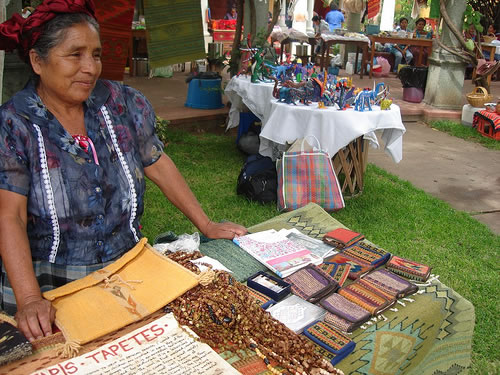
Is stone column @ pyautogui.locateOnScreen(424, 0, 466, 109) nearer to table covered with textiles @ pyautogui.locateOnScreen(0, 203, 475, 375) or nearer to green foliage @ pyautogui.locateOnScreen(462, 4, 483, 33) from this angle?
green foliage @ pyautogui.locateOnScreen(462, 4, 483, 33)

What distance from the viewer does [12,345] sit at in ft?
4.33

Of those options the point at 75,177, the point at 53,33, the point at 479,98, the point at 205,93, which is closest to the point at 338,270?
the point at 75,177

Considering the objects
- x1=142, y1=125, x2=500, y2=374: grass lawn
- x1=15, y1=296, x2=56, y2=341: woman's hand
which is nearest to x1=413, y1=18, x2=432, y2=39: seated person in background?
x1=142, y1=125, x2=500, y2=374: grass lawn

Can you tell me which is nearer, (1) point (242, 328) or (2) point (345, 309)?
(1) point (242, 328)

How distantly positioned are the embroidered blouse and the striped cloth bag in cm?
248

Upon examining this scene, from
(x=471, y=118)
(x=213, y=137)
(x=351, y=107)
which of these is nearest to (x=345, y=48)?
(x=471, y=118)

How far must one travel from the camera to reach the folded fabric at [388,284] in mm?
1885

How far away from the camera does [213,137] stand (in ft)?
23.1

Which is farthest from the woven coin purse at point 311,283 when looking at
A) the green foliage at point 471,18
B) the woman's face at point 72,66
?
the green foliage at point 471,18

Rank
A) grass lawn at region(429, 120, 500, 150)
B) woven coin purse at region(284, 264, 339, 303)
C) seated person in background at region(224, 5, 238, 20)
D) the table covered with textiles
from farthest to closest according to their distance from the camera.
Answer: seated person in background at region(224, 5, 238, 20), grass lawn at region(429, 120, 500, 150), woven coin purse at region(284, 264, 339, 303), the table covered with textiles

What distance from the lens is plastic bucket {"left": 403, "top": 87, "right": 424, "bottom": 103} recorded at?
9469 millimetres

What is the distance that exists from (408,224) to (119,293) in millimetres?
Answer: 3247

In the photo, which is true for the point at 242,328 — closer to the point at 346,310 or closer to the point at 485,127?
the point at 346,310

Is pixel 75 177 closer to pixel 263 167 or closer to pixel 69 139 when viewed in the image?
pixel 69 139
